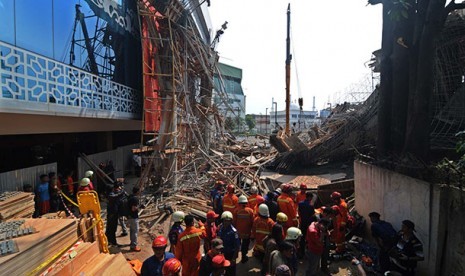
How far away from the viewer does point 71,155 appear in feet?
40.2

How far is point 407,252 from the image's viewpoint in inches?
177

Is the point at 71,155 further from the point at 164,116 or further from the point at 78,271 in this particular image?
the point at 78,271

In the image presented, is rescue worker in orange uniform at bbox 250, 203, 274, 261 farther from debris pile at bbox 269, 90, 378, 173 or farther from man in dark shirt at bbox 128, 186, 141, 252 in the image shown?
debris pile at bbox 269, 90, 378, 173

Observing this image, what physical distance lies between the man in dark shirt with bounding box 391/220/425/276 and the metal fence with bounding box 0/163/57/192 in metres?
8.80

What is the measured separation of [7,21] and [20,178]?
409 centimetres

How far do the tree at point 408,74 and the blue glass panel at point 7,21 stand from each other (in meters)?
7.97

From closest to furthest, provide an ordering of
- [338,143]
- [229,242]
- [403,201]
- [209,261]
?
[209,261], [229,242], [403,201], [338,143]

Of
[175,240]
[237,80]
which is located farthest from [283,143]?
[237,80]

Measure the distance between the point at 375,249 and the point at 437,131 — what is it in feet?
14.8

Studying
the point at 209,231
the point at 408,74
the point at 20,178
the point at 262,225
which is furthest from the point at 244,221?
the point at 20,178

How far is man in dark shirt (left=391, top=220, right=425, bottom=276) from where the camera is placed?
4461 mm

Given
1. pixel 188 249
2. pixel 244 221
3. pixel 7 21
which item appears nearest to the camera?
pixel 188 249

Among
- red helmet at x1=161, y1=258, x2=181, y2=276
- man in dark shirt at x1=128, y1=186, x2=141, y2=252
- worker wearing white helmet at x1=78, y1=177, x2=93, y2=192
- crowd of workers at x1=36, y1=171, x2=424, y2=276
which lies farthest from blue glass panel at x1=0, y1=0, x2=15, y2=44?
red helmet at x1=161, y1=258, x2=181, y2=276

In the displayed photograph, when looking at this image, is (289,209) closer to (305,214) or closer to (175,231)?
(305,214)
